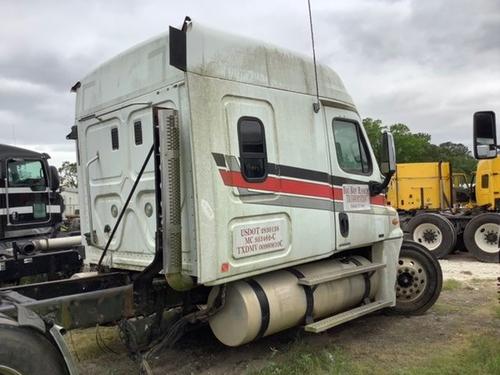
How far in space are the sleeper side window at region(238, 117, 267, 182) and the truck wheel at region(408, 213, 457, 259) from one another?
9952 millimetres

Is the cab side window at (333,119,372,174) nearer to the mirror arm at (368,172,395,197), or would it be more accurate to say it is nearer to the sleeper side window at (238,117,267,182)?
the mirror arm at (368,172,395,197)

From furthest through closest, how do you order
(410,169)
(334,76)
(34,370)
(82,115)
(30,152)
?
(410,169) → (30,152) → (334,76) → (82,115) → (34,370)

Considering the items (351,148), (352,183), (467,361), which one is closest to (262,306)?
(352,183)

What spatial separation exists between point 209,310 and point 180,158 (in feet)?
4.78

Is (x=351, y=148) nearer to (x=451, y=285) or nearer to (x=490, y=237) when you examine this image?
→ (x=451, y=285)

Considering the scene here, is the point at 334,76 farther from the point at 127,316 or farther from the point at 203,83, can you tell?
the point at 127,316

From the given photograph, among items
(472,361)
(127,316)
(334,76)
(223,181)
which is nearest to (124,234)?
(127,316)

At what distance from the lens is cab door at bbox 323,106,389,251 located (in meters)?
→ 5.79

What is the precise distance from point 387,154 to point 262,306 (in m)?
2.42

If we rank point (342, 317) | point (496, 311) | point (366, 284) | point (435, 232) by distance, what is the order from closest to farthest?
point (342, 317)
point (366, 284)
point (496, 311)
point (435, 232)

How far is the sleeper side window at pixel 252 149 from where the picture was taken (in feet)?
15.8

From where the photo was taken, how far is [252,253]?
4.79 meters

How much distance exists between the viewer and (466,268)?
1205cm

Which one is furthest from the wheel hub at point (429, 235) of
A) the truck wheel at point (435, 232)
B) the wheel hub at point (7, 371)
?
the wheel hub at point (7, 371)
